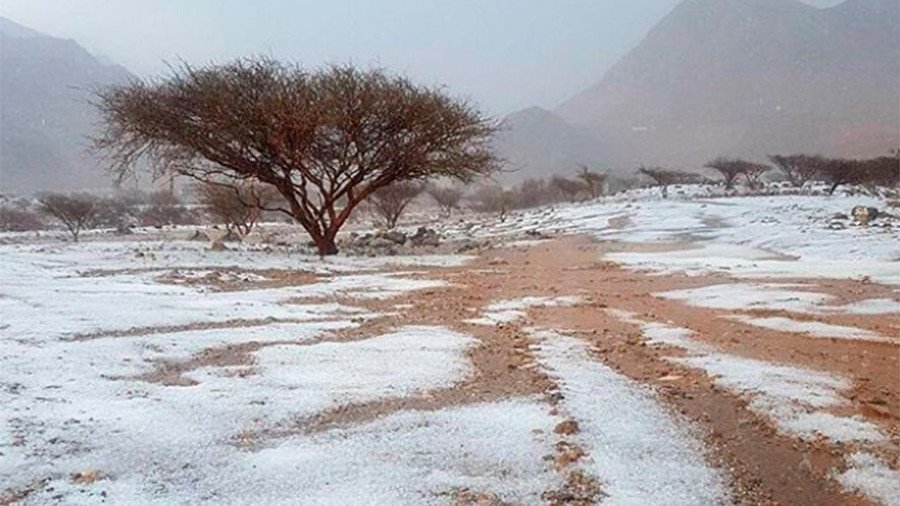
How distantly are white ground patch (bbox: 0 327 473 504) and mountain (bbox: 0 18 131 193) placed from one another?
72.3 meters

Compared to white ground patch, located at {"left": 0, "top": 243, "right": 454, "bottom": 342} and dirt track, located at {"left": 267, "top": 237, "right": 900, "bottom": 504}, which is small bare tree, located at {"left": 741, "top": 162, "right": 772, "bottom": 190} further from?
white ground patch, located at {"left": 0, "top": 243, "right": 454, "bottom": 342}

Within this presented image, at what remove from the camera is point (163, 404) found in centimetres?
370

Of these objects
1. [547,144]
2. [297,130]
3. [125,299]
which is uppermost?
[547,144]

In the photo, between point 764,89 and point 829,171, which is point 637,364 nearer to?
point 829,171

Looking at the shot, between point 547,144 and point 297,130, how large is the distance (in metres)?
121

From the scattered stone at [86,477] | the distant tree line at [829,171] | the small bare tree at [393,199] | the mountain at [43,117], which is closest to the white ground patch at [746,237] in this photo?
the small bare tree at [393,199]

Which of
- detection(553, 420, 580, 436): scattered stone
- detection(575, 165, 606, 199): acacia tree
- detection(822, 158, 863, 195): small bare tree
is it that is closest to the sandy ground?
detection(553, 420, 580, 436): scattered stone

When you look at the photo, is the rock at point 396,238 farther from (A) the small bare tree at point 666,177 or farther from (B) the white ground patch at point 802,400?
(A) the small bare tree at point 666,177

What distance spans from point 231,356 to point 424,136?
1183 centimetres

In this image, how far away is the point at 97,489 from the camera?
8.91ft

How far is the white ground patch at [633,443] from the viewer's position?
2.91 metres

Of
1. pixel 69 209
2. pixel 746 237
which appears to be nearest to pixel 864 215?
pixel 746 237

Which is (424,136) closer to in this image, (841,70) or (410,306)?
(410,306)

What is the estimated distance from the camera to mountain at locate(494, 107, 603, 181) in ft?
405
